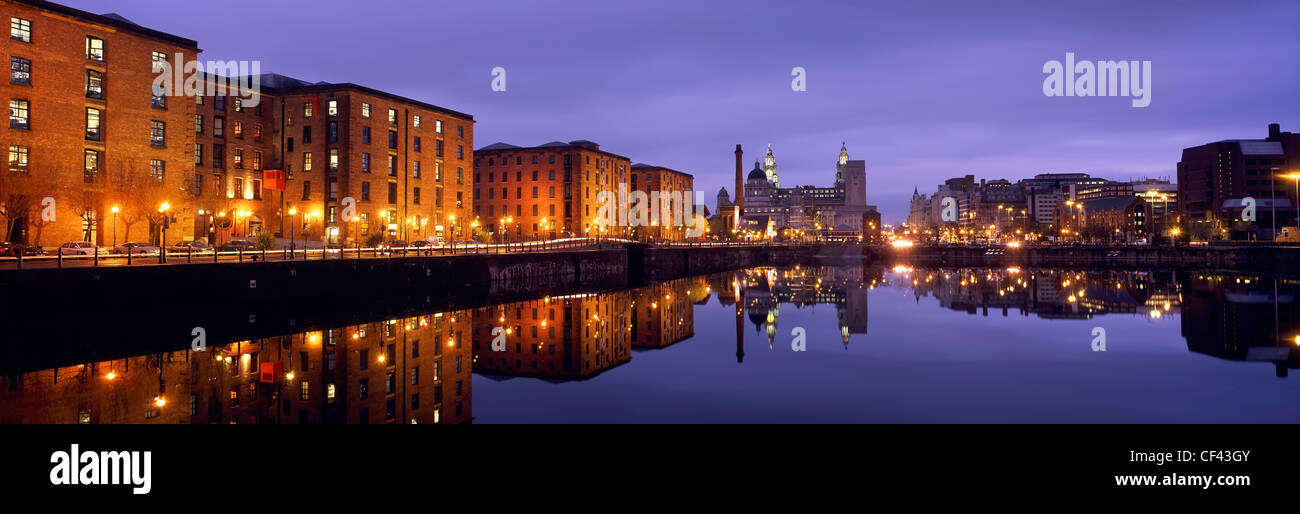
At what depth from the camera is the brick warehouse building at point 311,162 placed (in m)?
66.1

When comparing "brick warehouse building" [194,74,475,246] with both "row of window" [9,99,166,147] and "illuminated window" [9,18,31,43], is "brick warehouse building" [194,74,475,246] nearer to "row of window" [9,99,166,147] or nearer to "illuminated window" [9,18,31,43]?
"row of window" [9,99,166,147]

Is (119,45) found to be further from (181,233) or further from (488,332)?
(488,332)

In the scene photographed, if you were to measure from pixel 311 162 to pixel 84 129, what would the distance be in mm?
23888

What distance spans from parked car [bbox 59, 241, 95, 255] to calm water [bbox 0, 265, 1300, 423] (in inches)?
859

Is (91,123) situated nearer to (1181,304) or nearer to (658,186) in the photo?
(1181,304)

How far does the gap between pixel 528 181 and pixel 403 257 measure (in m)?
69.4

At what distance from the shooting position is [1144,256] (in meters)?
117

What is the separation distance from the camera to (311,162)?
7225cm

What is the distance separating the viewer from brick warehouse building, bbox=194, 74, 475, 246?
217 ft

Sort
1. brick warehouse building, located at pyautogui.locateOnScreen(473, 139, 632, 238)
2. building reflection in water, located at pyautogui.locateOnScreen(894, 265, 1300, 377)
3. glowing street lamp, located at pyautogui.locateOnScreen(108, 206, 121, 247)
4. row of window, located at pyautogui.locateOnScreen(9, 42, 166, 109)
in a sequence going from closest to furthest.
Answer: building reflection in water, located at pyautogui.locateOnScreen(894, 265, 1300, 377), row of window, located at pyautogui.locateOnScreen(9, 42, 166, 109), glowing street lamp, located at pyautogui.locateOnScreen(108, 206, 121, 247), brick warehouse building, located at pyautogui.locateOnScreen(473, 139, 632, 238)

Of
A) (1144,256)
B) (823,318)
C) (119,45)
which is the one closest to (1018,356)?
(823,318)

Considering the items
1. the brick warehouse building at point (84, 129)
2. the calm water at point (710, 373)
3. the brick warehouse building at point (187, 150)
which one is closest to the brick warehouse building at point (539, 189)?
the brick warehouse building at point (187, 150)
